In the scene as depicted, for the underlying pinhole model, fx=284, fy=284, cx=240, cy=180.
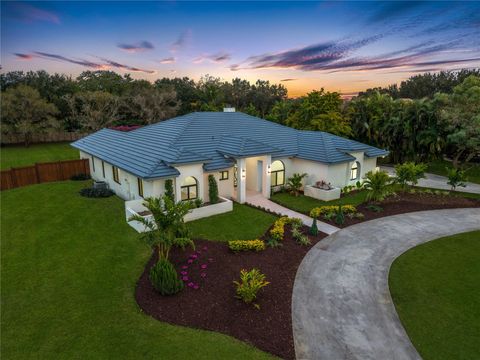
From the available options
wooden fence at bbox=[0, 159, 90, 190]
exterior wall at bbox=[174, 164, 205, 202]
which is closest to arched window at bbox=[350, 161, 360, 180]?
exterior wall at bbox=[174, 164, 205, 202]

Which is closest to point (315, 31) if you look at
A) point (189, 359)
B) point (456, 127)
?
point (456, 127)

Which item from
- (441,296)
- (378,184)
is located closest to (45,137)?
(378,184)

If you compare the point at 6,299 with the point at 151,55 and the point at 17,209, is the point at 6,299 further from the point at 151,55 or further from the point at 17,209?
the point at 151,55

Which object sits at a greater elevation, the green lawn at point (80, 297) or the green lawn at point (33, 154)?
the green lawn at point (33, 154)

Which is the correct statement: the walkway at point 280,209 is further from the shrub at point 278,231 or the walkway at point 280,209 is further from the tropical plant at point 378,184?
the tropical plant at point 378,184

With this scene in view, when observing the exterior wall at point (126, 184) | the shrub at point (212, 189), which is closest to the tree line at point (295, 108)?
the shrub at point (212, 189)

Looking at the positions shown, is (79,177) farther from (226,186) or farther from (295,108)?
(295,108)
